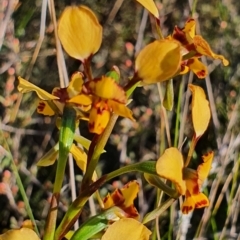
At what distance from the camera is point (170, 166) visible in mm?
667

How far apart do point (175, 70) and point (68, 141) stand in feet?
0.60

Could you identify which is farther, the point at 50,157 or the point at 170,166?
the point at 50,157

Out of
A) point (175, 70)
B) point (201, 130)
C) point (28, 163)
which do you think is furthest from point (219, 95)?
point (175, 70)

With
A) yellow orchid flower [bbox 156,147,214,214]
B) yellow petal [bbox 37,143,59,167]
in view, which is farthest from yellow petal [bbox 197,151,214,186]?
yellow petal [bbox 37,143,59,167]

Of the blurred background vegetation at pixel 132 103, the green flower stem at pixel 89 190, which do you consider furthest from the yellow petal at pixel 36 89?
the blurred background vegetation at pixel 132 103

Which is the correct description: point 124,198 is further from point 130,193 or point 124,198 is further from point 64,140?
point 64,140

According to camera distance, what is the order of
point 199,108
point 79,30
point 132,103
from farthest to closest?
point 132,103 < point 199,108 < point 79,30

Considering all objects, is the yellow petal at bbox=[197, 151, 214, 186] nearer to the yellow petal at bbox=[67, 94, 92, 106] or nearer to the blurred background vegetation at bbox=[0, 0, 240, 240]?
the yellow petal at bbox=[67, 94, 92, 106]

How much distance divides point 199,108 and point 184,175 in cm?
9

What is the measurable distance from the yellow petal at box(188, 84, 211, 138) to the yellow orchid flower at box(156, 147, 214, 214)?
4cm

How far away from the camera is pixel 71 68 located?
205 centimetres

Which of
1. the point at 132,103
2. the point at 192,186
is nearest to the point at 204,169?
the point at 192,186

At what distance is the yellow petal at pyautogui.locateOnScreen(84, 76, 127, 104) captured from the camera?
0.68 metres

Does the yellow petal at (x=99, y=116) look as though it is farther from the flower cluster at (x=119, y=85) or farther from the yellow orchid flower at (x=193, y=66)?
the yellow orchid flower at (x=193, y=66)
